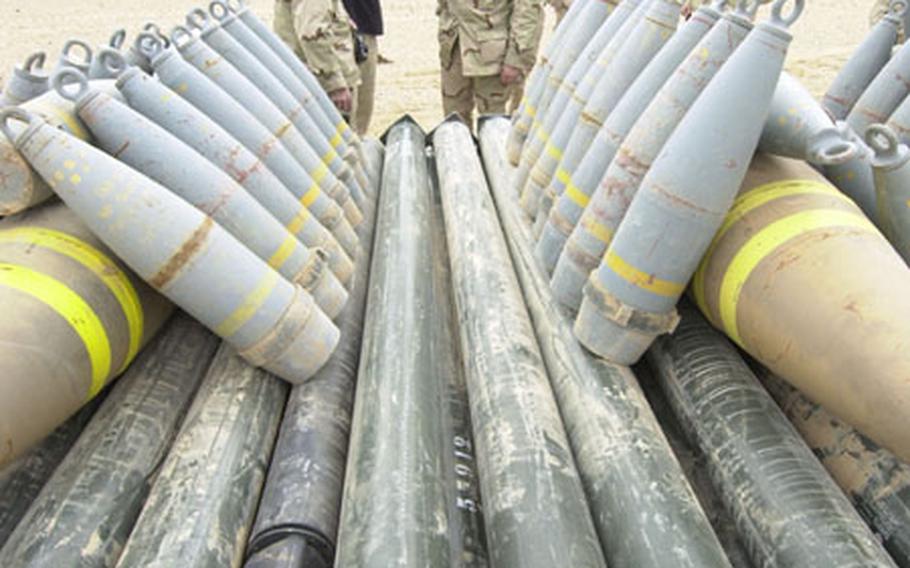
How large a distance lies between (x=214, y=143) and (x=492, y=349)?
3.36ft

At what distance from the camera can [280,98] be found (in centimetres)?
266

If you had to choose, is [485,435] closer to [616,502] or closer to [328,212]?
[616,502]

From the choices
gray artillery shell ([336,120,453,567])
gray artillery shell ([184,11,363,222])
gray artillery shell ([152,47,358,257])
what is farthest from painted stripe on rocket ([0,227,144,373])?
gray artillery shell ([184,11,363,222])

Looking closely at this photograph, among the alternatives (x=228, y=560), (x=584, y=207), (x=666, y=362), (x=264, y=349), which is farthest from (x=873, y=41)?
(x=228, y=560)

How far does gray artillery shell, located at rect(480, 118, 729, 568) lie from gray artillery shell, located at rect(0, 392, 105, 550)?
1.23 m

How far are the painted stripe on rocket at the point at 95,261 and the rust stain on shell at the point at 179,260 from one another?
122 millimetres

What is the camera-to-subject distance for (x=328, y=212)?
2406 millimetres

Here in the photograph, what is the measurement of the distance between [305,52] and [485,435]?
3.13 m

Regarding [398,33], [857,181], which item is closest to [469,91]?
[857,181]

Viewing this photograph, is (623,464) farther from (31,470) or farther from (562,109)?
(562,109)

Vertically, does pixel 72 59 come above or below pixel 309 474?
above

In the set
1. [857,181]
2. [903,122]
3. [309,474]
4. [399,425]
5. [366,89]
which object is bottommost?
[366,89]

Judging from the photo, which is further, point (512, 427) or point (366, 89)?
point (366, 89)

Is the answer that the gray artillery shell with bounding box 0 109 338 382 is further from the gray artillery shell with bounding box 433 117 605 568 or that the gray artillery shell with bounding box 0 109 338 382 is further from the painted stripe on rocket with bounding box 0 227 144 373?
the gray artillery shell with bounding box 433 117 605 568
